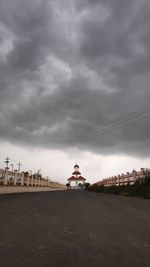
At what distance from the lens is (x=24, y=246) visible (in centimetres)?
496

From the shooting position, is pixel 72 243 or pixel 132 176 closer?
pixel 72 243

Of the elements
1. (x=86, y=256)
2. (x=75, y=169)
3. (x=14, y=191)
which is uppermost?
(x=75, y=169)

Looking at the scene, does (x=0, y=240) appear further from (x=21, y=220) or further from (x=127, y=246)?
(x=21, y=220)

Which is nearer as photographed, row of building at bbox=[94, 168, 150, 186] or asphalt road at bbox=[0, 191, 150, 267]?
asphalt road at bbox=[0, 191, 150, 267]

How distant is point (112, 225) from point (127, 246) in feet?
7.79

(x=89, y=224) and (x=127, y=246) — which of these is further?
(x=89, y=224)

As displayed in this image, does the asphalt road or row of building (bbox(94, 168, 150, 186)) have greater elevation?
row of building (bbox(94, 168, 150, 186))

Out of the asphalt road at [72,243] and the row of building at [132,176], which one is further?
the row of building at [132,176]

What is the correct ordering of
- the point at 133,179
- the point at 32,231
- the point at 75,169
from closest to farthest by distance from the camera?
1. the point at 32,231
2. the point at 133,179
3. the point at 75,169

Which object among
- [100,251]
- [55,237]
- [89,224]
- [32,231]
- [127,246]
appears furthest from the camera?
[89,224]

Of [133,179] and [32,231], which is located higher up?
[133,179]

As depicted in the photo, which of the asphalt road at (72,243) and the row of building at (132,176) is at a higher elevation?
the row of building at (132,176)

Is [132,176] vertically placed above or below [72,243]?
above

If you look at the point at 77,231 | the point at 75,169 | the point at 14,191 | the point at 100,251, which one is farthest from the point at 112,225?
the point at 75,169
